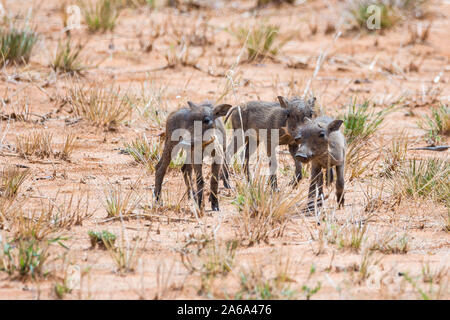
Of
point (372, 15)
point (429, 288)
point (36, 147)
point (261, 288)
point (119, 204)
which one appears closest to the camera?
point (261, 288)

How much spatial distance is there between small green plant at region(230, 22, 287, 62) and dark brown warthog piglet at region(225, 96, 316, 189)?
388 centimetres

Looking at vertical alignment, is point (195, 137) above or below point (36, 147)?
above

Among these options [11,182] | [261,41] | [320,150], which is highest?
[261,41]

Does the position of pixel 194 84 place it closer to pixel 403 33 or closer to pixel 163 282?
pixel 403 33

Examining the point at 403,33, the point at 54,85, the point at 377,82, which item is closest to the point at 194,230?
the point at 54,85

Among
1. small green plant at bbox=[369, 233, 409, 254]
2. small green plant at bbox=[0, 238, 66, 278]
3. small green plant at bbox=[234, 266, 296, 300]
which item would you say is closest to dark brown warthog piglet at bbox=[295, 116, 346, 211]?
small green plant at bbox=[369, 233, 409, 254]

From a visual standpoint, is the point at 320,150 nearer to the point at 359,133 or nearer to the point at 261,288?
the point at 261,288

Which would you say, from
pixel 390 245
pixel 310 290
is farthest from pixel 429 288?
pixel 310 290

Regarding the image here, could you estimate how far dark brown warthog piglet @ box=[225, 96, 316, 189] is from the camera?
6.46 meters

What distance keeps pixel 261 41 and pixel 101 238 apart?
6.80 m

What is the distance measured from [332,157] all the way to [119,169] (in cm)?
250

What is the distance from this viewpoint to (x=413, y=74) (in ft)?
38.5

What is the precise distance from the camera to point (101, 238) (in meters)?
5.19

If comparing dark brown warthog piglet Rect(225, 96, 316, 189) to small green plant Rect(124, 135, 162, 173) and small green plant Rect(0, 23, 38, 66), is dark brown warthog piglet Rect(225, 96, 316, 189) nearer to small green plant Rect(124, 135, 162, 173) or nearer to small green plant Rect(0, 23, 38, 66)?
small green plant Rect(124, 135, 162, 173)
